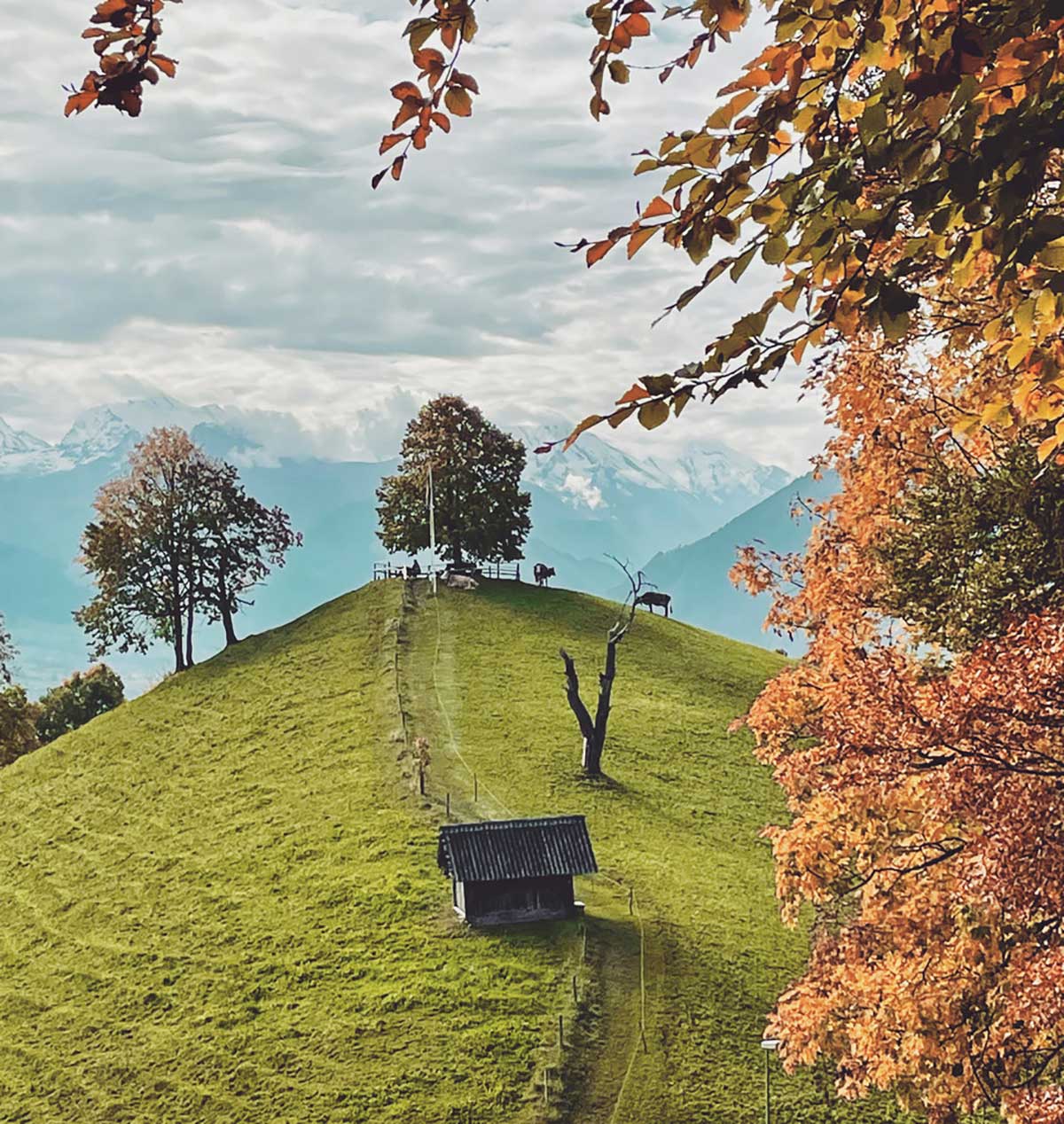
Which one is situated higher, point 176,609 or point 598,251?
point 176,609

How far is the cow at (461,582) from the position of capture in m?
75.4

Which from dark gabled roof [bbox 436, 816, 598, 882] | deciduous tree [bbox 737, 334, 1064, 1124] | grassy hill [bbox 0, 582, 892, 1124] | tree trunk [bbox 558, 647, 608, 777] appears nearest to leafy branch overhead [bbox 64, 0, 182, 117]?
deciduous tree [bbox 737, 334, 1064, 1124]

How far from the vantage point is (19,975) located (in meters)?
36.8

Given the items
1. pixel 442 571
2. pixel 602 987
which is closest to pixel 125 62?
pixel 602 987

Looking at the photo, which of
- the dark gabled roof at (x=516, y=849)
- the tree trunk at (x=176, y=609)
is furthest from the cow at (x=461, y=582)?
the dark gabled roof at (x=516, y=849)

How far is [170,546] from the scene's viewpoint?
237 ft

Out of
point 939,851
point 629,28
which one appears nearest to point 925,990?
point 939,851

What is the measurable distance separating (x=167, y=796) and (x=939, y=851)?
135 ft

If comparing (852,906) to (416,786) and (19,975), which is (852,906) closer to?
(416,786)

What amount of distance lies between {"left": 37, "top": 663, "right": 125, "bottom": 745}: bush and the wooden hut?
4649 centimetres

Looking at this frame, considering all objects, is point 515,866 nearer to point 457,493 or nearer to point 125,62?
point 125,62

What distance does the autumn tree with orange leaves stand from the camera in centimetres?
388

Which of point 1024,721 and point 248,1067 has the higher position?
point 1024,721

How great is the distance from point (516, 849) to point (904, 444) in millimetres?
20597
